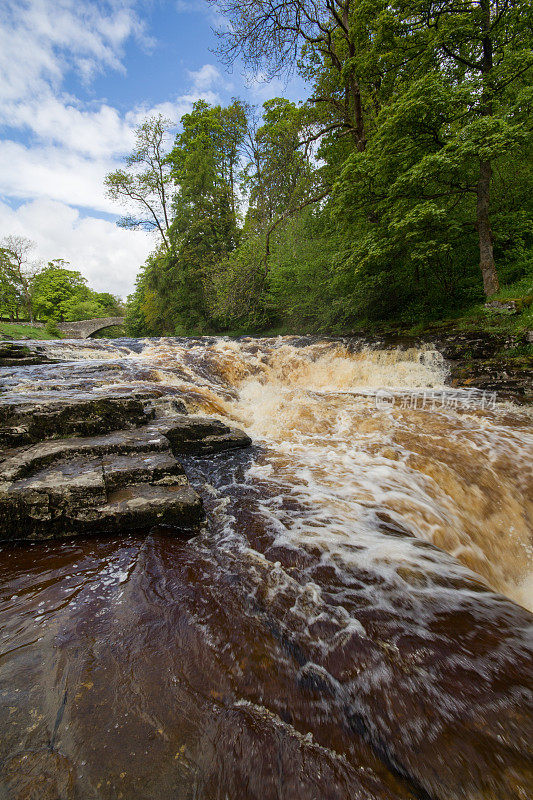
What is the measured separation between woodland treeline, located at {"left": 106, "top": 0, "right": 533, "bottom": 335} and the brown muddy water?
7.77m

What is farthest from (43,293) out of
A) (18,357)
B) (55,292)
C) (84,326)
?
(18,357)

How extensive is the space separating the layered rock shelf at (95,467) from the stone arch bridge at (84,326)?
108ft

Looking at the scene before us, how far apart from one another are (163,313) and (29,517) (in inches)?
948

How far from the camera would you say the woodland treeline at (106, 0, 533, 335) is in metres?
7.48

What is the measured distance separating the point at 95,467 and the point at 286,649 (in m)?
2.50

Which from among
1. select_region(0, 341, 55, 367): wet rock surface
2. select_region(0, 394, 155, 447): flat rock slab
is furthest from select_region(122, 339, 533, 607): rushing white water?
select_region(0, 341, 55, 367): wet rock surface

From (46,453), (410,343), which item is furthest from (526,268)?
(46,453)

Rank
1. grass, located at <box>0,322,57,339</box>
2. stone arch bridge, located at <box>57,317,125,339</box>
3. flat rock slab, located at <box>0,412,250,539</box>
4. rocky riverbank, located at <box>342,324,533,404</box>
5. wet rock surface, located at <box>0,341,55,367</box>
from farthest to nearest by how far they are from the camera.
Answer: stone arch bridge, located at <box>57,317,125,339</box> < grass, located at <box>0,322,57,339</box> < wet rock surface, located at <box>0,341,55,367</box> < rocky riverbank, located at <box>342,324,533,404</box> < flat rock slab, located at <box>0,412,250,539</box>

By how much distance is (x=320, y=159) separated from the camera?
1293cm

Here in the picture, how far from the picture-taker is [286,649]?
5.42 ft

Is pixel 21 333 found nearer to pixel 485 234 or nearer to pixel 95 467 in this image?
pixel 95 467

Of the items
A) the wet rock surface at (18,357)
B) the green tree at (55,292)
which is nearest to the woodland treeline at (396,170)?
the wet rock surface at (18,357)

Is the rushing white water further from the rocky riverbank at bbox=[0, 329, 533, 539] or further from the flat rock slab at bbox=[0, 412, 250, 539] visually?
the flat rock slab at bbox=[0, 412, 250, 539]

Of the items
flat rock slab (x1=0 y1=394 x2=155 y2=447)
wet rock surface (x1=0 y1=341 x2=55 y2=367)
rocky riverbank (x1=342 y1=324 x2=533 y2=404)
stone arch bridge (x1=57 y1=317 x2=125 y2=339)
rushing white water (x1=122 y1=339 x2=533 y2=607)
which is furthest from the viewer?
stone arch bridge (x1=57 y1=317 x2=125 y2=339)
